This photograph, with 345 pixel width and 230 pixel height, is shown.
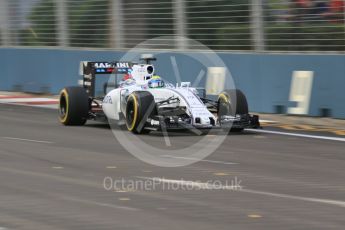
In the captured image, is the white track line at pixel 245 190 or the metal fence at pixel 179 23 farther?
the metal fence at pixel 179 23

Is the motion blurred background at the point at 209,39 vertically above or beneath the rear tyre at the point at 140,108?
above

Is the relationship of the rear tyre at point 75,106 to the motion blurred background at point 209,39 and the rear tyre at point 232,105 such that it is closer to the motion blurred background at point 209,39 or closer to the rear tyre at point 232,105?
the rear tyre at point 232,105

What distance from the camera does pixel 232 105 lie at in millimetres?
13164

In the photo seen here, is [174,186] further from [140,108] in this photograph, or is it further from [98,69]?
[98,69]

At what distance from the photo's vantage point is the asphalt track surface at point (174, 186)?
6.64 m

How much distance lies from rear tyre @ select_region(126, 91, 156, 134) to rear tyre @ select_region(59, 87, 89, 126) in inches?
66.3

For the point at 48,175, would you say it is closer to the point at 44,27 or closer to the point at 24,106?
the point at 24,106

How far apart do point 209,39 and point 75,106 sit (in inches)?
187

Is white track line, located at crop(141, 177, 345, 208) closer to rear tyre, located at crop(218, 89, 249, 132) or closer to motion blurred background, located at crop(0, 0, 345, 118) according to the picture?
rear tyre, located at crop(218, 89, 249, 132)

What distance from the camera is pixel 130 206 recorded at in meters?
7.23

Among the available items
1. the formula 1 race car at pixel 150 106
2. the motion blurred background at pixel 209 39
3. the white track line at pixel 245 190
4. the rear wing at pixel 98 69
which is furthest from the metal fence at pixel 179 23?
the white track line at pixel 245 190

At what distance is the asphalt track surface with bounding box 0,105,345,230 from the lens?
6645 millimetres

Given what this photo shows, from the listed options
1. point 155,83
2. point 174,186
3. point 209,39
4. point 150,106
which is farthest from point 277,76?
point 174,186

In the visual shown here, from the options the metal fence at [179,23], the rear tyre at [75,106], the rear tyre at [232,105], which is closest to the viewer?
the rear tyre at [232,105]
